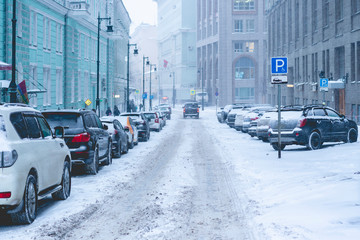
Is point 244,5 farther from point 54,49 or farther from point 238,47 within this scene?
point 54,49

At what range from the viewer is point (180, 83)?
139625mm

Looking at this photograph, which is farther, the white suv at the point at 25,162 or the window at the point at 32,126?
the window at the point at 32,126

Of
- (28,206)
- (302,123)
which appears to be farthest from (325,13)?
(28,206)

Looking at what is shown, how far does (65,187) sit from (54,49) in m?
27.7

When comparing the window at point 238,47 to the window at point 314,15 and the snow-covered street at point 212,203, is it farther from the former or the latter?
the snow-covered street at point 212,203

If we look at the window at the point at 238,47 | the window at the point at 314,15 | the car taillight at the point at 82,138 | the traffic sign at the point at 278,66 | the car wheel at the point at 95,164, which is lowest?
the car wheel at the point at 95,164

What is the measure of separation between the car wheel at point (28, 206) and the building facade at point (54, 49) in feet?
64.0

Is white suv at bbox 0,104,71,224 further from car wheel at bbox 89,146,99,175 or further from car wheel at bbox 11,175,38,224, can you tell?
car wheel at bbox 89,146,99,175

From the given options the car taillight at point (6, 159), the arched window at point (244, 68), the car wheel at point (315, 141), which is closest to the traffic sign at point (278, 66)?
the car wheel at point (315, 141)

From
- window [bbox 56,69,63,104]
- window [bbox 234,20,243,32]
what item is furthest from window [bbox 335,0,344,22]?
window [bbox 234,20,243,32]

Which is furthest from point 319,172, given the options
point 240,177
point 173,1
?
point 173,1

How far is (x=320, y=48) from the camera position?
49938mm

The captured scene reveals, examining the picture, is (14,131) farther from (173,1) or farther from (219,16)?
(173,1)

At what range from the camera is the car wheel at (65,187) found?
35.5 ft
